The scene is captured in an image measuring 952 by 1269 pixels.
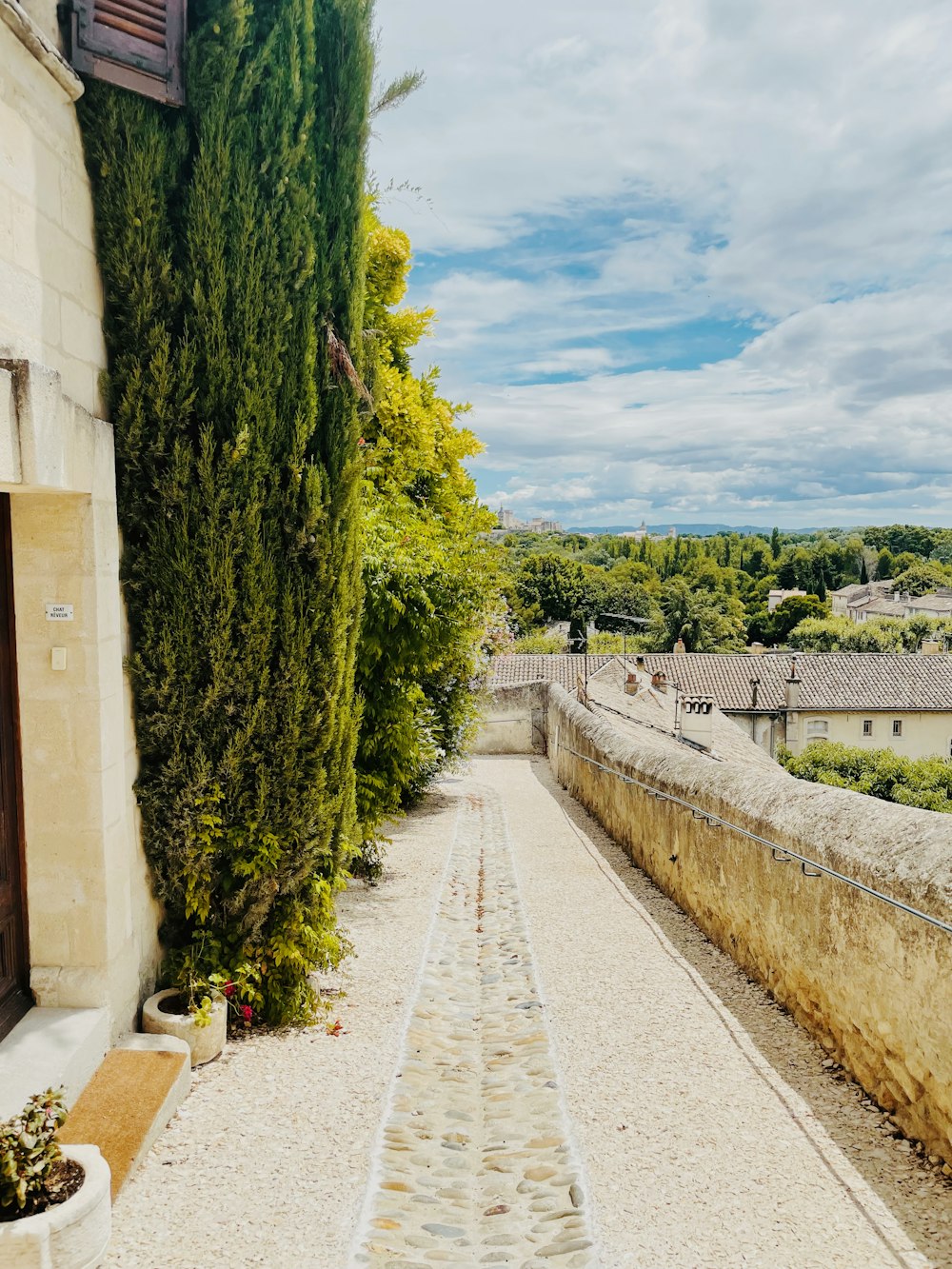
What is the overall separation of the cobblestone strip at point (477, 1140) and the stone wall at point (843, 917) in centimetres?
161

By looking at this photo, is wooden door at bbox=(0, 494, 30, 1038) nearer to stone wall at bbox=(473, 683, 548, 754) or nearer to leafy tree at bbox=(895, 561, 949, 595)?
stone wall at bbox=(473, 683, 548, 754)

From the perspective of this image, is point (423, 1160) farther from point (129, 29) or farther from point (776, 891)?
point (129, 29)

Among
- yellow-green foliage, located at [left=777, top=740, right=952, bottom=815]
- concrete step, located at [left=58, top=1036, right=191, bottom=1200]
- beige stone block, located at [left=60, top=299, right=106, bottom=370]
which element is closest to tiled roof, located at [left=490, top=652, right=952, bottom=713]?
yellow-green foliage, located at [left=777, top=740, right=952, bottom=815]

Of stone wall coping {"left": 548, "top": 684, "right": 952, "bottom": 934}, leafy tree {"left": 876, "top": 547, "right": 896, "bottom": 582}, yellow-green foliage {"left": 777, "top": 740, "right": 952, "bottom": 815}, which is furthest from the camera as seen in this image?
leafy tree {"left": 876, "top": 547, "right": 896, "bottom": 582}

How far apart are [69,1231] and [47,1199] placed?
0.13 meters

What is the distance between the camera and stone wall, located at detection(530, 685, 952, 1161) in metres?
3.97

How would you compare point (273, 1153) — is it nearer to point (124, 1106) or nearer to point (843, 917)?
point (124, 1106)

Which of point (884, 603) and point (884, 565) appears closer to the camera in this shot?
point (884, 603)

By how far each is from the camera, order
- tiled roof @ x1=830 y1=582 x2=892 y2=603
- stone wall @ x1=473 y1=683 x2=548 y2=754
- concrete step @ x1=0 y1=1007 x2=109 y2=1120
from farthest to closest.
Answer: tiled roof @ x1=830 y1=582 x2=892 y2=603 → stone wall @ x1=473 y1=683 x2=548 y2=754 → concrete step @ x1=0 y1=1007 x2=109 y2=1120

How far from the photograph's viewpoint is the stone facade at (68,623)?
13.4 ft

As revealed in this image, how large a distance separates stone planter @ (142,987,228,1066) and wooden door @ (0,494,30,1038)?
640 mm

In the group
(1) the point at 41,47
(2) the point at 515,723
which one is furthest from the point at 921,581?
(1) the point at 41,47

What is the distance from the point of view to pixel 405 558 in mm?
9062

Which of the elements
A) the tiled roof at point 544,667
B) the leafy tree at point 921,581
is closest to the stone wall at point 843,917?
the tiled roof at point 544,667
